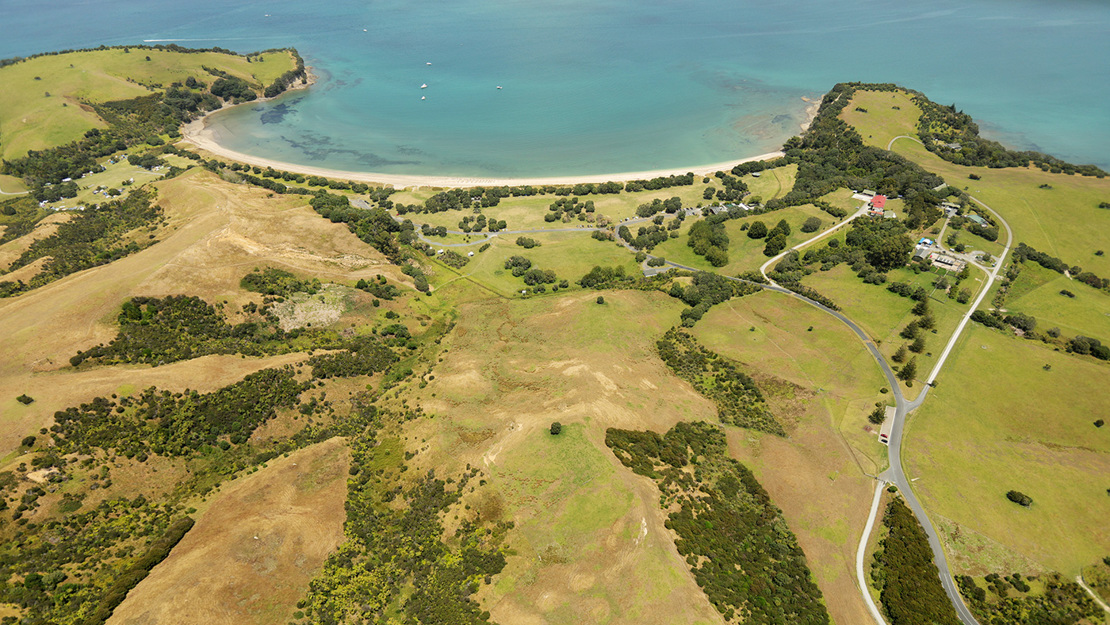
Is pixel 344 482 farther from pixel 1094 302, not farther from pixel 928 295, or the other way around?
pixel 1094 302

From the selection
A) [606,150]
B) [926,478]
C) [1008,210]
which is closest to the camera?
[926,478]

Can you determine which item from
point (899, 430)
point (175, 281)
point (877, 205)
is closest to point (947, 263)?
point (877, 205)

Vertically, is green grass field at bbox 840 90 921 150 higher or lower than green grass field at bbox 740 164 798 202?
higher

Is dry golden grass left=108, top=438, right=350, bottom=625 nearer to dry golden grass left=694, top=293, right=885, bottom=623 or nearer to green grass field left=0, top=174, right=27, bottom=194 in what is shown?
dry golden grass left=694, top=293, right=885, bottom=623

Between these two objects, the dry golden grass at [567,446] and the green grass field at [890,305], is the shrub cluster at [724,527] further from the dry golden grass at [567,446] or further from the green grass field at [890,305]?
the green grass field at [890,305]

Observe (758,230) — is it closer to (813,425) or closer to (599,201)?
(599,201)

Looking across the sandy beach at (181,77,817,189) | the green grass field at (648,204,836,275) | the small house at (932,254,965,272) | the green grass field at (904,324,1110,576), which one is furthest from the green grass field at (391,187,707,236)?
the green grass field at (904,324,1110,576)

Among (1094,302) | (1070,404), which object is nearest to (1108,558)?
(1070,404)
